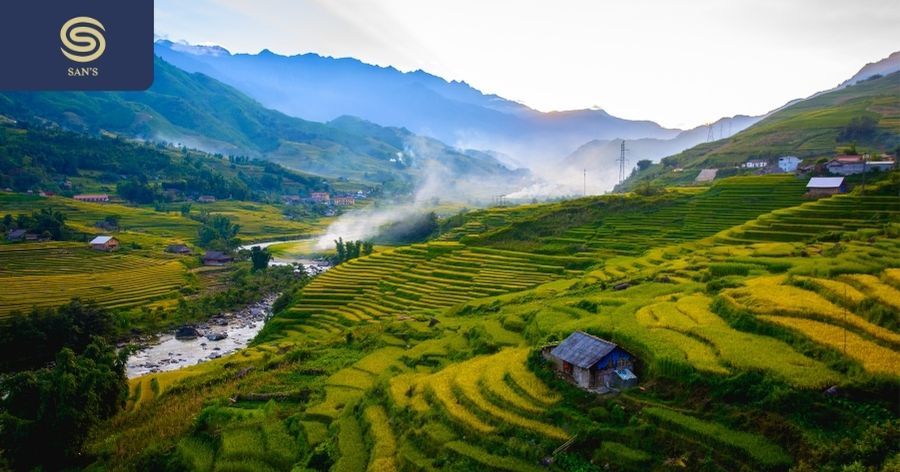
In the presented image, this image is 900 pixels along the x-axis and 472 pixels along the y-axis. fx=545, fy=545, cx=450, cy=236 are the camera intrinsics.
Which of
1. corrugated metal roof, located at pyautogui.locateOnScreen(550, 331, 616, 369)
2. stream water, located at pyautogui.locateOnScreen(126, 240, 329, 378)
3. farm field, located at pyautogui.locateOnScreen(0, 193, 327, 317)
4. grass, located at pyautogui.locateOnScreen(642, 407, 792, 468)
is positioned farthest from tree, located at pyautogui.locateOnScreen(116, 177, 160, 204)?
grass, located at pyautogui.locateOnScreen(642, 407, 792, 468)

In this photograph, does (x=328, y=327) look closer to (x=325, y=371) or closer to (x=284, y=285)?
(x=325, y=371)

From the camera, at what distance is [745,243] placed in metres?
33.6

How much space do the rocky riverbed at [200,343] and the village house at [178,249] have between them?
2261 cm

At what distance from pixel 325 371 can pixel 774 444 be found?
19.8 metres

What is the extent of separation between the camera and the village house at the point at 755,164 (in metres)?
73.9

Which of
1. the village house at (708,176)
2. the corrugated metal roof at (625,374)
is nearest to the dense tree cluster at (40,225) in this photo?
the corrugated metal roof at (625,374)

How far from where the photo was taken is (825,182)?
45.2m

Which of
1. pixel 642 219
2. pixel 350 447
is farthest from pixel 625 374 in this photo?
pixel 642 219

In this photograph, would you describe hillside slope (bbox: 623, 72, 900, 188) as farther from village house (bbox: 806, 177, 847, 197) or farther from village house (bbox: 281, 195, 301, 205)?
village house (bbox: 281, 195, 301, 205)

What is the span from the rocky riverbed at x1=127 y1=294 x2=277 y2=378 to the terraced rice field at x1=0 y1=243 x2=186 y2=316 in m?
7.30

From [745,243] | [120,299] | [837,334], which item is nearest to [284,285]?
[120,299]

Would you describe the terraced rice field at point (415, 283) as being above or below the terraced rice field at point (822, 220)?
below

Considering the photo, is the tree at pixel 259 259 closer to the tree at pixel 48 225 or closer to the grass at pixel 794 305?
the tree at pixel 48 225

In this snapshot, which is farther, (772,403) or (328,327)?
(328,327)
